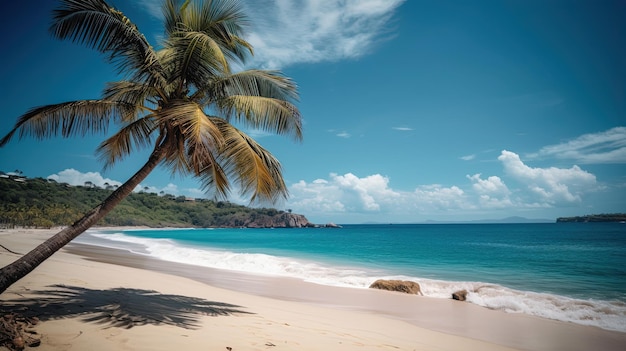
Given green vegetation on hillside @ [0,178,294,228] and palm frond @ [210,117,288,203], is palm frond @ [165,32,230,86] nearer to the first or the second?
palm frond @ [210,117,288,203]

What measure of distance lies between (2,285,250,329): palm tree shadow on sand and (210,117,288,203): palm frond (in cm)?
246

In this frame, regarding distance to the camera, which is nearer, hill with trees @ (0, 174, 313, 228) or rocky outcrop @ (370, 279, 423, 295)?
rocky outcrop @ (370, 279, 423, 295)

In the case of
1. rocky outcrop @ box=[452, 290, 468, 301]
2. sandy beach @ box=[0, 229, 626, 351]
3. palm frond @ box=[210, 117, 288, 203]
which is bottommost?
rocky outcrop @ box=[452, 290, 468, 301]

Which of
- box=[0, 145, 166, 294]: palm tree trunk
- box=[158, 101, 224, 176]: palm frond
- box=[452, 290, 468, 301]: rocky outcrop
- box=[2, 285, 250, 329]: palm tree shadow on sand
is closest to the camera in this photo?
box=[0, 145, 166, 294]: palm tree trunk

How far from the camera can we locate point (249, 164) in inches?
211

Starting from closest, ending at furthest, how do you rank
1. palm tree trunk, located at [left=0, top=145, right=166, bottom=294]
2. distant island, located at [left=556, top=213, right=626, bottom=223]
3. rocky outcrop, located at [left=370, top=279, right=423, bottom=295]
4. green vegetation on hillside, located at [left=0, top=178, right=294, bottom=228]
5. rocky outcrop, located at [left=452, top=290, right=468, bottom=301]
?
palm tree trunk, located at [left=0, top=145, right=166, bottom=294] → rocky outcrop, located at [left=452, top=290, right=468, bottom=301] → rocky outcrop, located at [left=370, top=279, right=423, bottom=295] → green vegetation on hillside, located at [left=0, top=178, right=294, bottom=228] → distant island, located at [left=556, top=213, right=626, bottom=223]

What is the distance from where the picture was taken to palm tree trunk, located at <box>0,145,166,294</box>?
152 inches

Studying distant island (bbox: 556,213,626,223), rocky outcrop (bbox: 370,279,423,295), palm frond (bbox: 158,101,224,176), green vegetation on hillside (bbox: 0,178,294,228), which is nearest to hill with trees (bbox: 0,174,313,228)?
green vegetation on hillside (bbox: 0,178,294,228)

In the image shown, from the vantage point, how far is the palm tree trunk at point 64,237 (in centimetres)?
386

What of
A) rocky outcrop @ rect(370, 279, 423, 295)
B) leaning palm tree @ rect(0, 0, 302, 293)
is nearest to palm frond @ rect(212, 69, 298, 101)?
leaning palm tree @ rect(0, 0, 302, 293)

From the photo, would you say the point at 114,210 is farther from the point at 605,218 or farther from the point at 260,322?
the point at 605,218

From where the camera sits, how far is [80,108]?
5188mm

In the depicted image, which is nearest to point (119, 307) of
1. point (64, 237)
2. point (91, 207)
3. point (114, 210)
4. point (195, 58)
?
point (64, 237)

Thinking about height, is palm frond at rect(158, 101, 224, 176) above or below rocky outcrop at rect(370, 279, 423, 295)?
above
